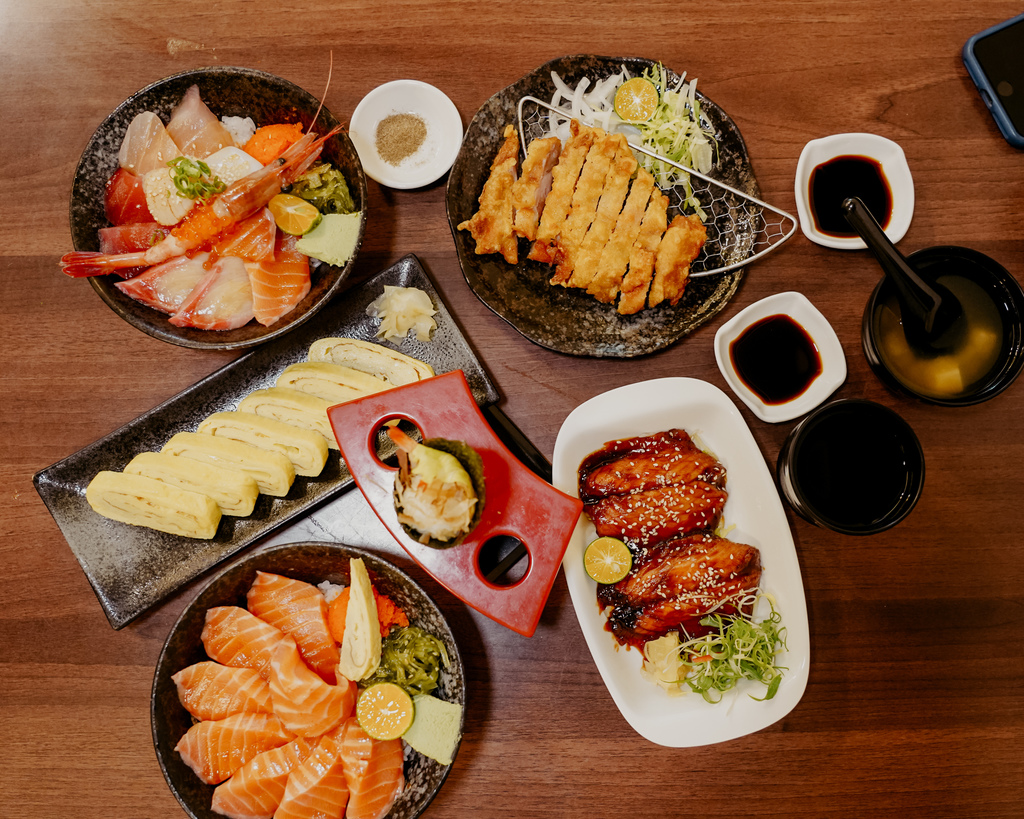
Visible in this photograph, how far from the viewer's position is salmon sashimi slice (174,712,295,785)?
88.4 inches

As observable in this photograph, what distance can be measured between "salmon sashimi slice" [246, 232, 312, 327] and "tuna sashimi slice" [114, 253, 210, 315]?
8.4 inches

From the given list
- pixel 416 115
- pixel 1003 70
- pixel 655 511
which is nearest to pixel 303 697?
pixel 655 511

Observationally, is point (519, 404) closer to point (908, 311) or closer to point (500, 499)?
point (500, 499)

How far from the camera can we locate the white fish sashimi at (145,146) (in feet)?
7.73

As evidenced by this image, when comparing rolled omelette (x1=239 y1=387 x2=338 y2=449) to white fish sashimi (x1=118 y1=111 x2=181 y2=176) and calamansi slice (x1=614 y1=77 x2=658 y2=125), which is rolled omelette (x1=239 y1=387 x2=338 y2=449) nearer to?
white fish sashimi (x1=118 y1=111 x2=181 y2=176)

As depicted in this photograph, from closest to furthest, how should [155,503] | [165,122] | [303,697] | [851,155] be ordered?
1. [303,697]
2. [155,503]
3. [165,122]
4. [851,155]

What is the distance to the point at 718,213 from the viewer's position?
2.67 meters

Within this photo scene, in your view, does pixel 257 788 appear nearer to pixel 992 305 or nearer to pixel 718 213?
pixel 718 213

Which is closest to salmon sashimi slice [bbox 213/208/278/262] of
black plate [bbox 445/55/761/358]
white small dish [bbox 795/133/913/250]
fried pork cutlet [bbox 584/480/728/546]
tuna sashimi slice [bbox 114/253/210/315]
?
tuna sashimi slice [bbox 114/253/210/315]

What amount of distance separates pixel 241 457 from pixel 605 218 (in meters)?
1.69

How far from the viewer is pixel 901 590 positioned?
8.64 ft

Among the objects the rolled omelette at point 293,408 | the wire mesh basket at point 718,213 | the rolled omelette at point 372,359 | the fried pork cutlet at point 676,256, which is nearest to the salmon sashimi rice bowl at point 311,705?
the rolled omelette at point 293,408

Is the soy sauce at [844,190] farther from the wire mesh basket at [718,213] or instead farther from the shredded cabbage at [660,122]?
the shredded cabbage at [660,122]

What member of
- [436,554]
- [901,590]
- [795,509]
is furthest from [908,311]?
[436,554]
